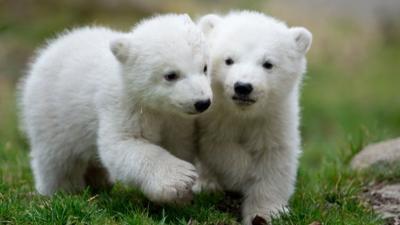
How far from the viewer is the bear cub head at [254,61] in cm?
676

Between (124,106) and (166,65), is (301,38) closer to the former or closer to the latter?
(166,65)

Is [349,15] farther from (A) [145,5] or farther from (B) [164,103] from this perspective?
(B) [164,103]

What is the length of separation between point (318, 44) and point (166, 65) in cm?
1171

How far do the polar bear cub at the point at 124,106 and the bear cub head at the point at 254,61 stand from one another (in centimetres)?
33

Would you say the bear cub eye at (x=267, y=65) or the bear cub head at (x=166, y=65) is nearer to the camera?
the bear cub head at (x=166, y=65)

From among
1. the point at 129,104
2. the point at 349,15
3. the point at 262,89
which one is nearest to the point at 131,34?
the point at 129,104

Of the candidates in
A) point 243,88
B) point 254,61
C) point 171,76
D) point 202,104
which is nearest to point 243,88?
point 243,88

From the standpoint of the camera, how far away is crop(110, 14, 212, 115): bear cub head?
6.43m

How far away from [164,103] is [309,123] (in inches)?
331

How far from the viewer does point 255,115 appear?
7.09 meters

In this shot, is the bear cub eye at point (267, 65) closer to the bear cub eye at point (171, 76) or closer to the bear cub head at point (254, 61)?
the bear cub head at point (254, 61)

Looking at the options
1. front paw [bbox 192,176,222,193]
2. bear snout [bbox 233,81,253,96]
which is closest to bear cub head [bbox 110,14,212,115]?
bear snout [bbox 233,81,253,96]

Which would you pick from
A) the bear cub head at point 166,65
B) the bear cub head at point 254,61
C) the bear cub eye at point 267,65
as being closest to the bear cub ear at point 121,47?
the bear cub head at point 166,65

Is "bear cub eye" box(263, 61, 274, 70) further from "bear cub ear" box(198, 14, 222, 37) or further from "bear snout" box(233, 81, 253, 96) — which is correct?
"bear cub ear" box(198, 14, 222, 37)
